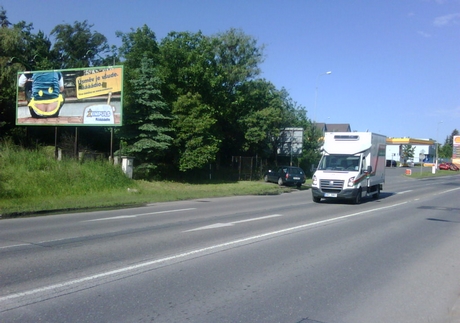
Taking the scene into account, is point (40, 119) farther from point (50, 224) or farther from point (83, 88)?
point (50, 224)

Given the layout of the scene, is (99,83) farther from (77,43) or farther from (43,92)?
(77,43)

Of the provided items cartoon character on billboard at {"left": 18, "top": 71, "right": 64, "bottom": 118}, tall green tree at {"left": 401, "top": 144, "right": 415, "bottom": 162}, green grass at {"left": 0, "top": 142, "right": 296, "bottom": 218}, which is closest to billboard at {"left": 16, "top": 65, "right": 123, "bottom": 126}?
cartoon character on billboard at {"left": 18, "top": 71, "right": 64, "bottom": 118}

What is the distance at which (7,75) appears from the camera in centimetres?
3456

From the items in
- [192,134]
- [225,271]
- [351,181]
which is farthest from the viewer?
[192,134]

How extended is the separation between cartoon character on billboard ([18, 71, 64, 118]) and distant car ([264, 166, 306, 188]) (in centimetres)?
1661

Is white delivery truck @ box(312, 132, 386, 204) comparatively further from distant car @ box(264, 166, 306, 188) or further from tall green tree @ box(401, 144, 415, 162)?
tall green tree @ box(401, 144, 415, 162)

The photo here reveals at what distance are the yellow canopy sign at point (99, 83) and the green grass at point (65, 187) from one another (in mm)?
4331

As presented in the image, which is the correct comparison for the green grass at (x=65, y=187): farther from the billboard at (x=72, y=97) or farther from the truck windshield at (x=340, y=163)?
the truck windshield at (x=340, y=163)

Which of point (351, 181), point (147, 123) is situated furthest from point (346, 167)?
point (147, 123)

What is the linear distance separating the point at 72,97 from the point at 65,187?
871cm

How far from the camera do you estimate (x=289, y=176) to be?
34.1 metres

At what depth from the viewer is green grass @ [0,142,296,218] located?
1776cm

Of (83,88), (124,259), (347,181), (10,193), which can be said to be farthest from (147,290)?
(83,88)

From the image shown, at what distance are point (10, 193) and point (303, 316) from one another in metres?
16.1
